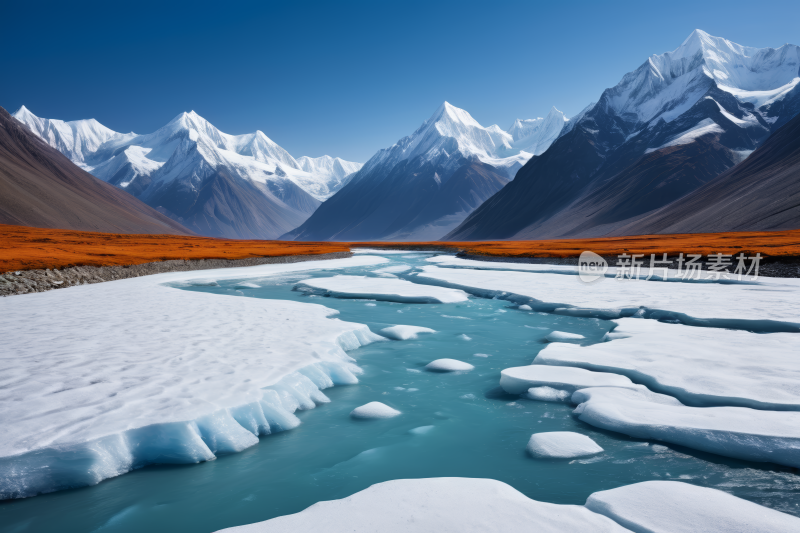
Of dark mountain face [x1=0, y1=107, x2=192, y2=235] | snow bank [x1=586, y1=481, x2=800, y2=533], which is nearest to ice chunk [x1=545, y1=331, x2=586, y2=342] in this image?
snow bank [x1=586, y1=481, x2=800, y2=533]

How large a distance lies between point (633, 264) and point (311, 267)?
A: 29.4 m

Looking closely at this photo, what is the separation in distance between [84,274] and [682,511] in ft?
106

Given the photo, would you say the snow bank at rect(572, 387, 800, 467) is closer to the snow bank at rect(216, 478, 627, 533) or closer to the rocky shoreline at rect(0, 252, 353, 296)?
the snow bank at rect(216, 478, 627, 533)

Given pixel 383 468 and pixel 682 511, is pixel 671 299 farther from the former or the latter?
pixel 383 468

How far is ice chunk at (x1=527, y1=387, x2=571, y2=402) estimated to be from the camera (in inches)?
323

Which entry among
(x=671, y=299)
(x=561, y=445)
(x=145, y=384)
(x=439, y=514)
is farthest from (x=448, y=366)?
(x=671, y=299)

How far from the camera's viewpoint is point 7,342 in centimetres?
1030

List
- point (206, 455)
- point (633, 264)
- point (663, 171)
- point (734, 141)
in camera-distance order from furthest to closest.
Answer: point (734, 141) → point (663, 171) → point (633, 264) → point (206, 455)

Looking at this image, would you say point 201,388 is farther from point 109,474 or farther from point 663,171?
point 663,171

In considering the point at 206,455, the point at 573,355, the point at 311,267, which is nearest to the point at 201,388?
the point at 206,455

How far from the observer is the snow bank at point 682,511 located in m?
4.17

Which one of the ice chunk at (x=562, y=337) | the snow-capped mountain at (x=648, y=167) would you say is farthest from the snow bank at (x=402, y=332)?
the snow-capped mountain at (x=648, y=167)

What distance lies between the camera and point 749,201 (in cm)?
9250

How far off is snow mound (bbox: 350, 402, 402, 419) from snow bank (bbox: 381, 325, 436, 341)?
551 centimetres
